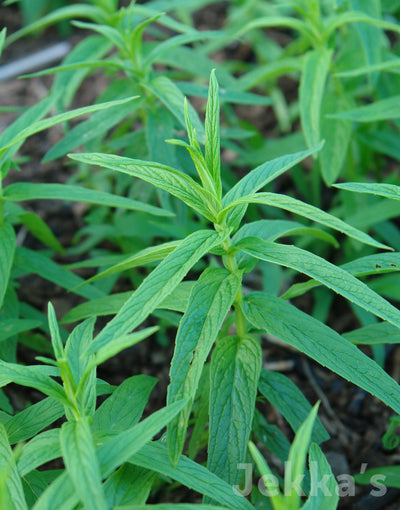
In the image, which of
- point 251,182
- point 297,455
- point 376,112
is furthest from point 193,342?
point 376,112

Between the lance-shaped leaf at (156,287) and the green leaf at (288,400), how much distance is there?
553 mm

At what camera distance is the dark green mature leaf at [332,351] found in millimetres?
1541

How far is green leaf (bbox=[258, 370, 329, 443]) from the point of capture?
1802 mm

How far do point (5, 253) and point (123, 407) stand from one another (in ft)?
2.05

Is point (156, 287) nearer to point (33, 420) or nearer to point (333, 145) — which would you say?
point (33, 420)

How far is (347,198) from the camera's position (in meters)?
2.73

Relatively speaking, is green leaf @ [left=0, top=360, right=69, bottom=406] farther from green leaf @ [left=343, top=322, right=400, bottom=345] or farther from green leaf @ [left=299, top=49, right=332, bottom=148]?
green leaf @ [left=299, top=49, right=332, bottom=148]

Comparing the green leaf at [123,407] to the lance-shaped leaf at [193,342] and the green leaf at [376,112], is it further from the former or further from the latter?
the green leaf at [376,112]

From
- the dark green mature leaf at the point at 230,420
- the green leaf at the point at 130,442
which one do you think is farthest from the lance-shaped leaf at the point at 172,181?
the green leaf at the point at 130,442

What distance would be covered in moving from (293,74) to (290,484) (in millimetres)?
2942

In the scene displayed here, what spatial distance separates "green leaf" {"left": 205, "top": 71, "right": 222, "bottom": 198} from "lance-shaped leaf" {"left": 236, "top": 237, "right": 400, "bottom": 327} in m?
0.23

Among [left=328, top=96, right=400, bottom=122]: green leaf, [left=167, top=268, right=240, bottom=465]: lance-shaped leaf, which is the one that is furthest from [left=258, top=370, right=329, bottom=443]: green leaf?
[left=328, top=96, right=400, bottom=122]: green leaf

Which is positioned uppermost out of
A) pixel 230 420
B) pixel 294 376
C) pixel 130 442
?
pixel 130 442

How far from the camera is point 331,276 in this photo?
1.51m
